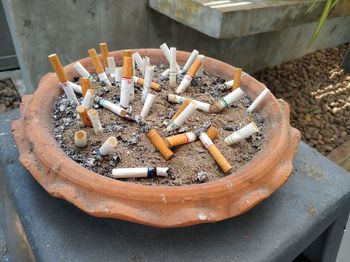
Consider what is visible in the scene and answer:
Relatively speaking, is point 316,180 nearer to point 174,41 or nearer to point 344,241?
point 344,241

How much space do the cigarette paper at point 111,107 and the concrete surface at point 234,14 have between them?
0.69m

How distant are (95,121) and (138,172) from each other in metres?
0.14

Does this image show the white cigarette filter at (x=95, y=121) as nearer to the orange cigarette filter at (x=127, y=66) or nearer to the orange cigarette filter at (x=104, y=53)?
the orange cigarette filter at (x=127, y=66)

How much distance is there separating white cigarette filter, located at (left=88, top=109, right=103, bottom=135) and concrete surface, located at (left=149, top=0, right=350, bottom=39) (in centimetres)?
77

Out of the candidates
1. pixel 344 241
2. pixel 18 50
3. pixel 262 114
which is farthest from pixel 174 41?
pixel 344 241

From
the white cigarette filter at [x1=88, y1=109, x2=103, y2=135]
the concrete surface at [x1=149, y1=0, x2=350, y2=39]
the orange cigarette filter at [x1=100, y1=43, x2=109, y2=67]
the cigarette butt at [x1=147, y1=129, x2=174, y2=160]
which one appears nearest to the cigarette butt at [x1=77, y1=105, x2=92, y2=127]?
the white cigarette filter at [x1=88, y1=109, x2=103, y2=135]

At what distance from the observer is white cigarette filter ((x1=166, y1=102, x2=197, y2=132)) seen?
2.14ft

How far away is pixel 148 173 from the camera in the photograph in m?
0.59

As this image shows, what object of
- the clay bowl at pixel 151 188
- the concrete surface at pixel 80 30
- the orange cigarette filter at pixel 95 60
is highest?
the orange cigarette filter at pixel 95 60

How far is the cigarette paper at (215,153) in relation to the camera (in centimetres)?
62

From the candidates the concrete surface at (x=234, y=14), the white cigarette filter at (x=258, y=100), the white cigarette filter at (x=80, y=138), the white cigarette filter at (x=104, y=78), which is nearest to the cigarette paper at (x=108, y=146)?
the white cigarette filter at (x=80, y=138)

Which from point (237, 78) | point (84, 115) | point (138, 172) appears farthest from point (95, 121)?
point (237, 78)

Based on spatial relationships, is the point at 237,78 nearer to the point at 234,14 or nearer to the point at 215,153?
the point at 215,153

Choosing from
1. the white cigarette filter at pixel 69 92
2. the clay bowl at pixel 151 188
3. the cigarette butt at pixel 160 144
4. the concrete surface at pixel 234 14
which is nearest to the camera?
the clay bowl at pixel 151 188
